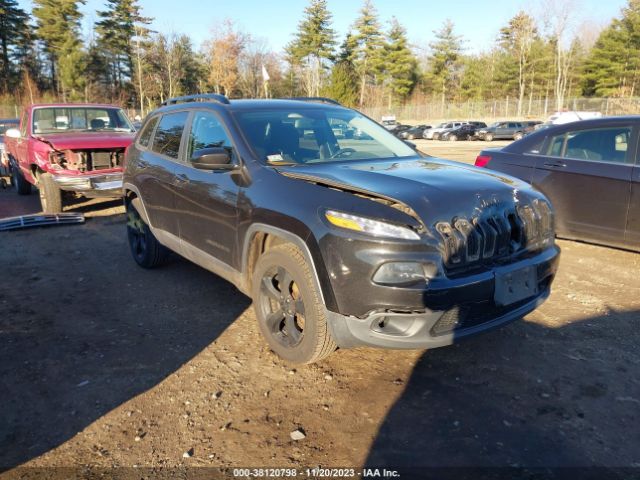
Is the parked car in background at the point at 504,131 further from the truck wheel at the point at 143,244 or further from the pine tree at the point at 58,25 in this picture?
the pine tree at the point at 58,25

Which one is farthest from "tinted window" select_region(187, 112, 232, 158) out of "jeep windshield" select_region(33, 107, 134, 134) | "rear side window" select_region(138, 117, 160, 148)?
"jeep windshield" select_region(33, 107, 134, 134)

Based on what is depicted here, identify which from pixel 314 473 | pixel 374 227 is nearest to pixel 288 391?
pixel 314 473

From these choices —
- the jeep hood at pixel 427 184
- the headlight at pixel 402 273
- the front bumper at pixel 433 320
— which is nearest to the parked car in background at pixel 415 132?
the jeep hood at pixel 427 184

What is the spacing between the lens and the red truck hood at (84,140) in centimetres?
826

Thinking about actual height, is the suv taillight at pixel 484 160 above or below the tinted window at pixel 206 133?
below

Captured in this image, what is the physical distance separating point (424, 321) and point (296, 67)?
220 ft

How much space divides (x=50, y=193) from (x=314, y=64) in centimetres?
5937

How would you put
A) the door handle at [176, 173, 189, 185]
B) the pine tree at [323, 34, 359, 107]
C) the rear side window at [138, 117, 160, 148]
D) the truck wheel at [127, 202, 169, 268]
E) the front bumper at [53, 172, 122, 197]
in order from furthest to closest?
the pine tree at [323, 34, 359, 107], the front bumper at [53, 172, 122, 197], the truck wheel at [127, 202, 169, 268], the rear side window at [138, 117, 160, 148], the door handle at [176, 173, 189, 185]

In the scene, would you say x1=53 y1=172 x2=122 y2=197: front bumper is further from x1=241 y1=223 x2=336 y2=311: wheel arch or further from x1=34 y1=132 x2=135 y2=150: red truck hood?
x1=241 y1=223 x2=336 y2=311: wheel arch

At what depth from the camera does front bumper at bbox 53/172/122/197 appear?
823cm

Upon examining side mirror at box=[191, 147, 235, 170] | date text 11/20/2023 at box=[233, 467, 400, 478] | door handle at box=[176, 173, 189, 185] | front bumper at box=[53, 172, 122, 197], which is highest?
side mirror at box=[191, 147, 235, 170]

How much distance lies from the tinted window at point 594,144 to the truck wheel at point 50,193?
7575mm

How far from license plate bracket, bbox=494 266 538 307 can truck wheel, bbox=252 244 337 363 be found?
41.6 inches

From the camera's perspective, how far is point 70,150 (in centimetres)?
831
